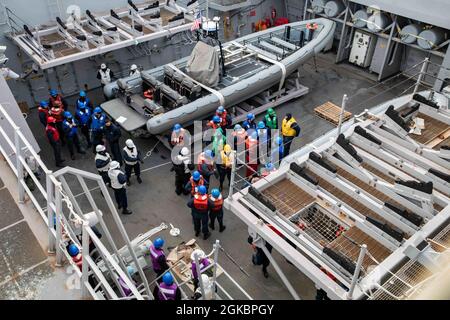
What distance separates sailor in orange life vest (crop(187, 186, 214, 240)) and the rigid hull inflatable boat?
269 centimetres

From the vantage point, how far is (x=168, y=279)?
18.2 feet

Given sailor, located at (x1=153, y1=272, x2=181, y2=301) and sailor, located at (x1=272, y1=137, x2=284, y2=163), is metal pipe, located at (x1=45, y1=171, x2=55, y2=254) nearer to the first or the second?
sailor, located at (x1=153, y1=272, x2=181, y2=301)

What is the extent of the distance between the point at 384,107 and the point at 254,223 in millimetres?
3759

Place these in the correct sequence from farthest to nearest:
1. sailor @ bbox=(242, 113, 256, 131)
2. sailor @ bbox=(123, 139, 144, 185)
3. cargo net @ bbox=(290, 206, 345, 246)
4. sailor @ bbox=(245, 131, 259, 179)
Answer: sailor @ bbox=(242, 113, 256, 131) → sailor @ bbox=(245, 131, 259, 179) → sailor @ bbox=(123, 139, 144, 185) → cargo net @ bbox=(290, 206, 345, 246)

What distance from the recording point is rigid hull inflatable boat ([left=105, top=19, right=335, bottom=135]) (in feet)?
31.5

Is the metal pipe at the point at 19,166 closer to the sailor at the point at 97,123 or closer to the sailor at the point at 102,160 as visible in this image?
the sailor at the point at 102,160

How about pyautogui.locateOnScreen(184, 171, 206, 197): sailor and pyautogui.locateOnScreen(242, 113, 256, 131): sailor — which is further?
pyautogui.locateOnScreen(242, 113, 256, 131): sailor

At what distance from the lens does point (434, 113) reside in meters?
6.97

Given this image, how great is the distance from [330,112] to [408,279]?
7171 mm

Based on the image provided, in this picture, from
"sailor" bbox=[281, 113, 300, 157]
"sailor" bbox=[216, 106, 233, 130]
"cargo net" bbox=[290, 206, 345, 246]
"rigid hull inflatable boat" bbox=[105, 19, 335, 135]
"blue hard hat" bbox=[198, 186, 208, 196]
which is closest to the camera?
"cargo net" bbox=[290, 206, 345, 246]

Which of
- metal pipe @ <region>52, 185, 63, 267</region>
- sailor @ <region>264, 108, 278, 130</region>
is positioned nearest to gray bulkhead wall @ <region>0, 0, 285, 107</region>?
sailor @ <region>264, 108, 278, 130</region>

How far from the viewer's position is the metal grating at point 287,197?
5.48 metres

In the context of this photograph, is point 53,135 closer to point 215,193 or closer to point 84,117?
point 84,117

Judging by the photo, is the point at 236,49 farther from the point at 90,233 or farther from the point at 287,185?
the point at 90,233
